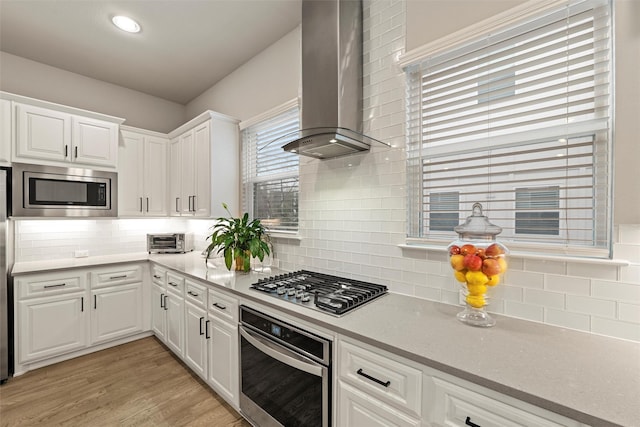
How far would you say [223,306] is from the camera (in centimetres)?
198

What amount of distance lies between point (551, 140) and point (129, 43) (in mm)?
3462

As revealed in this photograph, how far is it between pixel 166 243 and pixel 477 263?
3440mm

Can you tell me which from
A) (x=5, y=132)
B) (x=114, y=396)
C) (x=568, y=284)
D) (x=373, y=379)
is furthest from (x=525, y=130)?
(x=5, y=132)

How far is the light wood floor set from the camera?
1947 millimetres

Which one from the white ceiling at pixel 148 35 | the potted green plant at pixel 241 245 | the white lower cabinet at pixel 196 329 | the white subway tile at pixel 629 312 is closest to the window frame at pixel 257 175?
the potted green plant at pixel 241 245

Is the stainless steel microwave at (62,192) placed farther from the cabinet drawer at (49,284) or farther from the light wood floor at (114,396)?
the light wood floor at (114,396)

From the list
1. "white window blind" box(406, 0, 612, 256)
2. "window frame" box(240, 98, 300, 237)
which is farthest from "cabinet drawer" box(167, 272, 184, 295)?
"white window blind" box(406, 0, 612, 256)

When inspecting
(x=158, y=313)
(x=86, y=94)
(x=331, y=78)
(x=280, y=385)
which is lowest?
(x=158, y=313)

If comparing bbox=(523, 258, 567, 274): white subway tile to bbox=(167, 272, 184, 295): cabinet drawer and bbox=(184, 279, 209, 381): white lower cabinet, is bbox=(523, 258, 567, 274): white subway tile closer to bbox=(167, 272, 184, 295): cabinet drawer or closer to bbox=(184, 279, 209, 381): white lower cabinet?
bbox=(184, 279, 209, 381): white lower cabinet

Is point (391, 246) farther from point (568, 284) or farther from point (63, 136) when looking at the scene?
point (63, 136)

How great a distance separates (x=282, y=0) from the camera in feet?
7.14

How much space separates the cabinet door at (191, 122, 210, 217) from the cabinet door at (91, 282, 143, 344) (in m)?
1.09

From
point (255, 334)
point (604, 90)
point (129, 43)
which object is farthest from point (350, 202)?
point (129, 43)

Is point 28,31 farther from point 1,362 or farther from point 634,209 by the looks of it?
point 634,209
